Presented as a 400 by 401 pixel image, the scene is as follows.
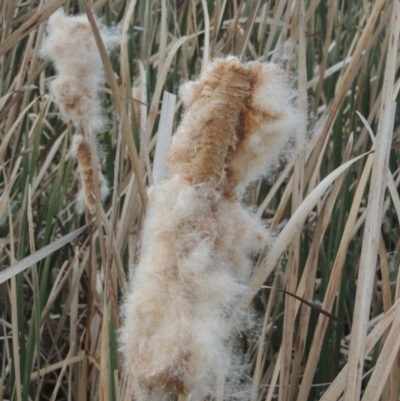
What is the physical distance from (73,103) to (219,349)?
2.41ft

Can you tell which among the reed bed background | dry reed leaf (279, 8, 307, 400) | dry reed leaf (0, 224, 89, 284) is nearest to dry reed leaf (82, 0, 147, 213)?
the reed bed background

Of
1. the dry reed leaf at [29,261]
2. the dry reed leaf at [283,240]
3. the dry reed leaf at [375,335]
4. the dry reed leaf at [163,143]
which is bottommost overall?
the dry reed leaf at [375,335]

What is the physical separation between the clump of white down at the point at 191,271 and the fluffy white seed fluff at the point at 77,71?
542mm

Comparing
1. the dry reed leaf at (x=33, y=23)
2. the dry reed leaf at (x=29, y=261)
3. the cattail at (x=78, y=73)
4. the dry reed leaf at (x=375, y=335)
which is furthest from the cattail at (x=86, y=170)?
the dry reed leaf at (x=375, y=335)

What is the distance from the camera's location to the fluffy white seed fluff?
4.28ft

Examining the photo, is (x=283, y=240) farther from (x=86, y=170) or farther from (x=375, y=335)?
(x=86, y=170)

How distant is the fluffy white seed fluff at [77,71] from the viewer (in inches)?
51.3

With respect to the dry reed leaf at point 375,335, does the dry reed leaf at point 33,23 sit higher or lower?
higher

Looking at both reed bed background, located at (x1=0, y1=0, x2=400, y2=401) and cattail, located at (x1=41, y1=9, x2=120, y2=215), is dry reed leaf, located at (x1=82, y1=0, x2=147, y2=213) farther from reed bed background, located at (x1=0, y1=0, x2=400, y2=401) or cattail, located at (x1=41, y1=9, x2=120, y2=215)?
cattail, located at (x1=41, y1=9, x2=120, y2=215)

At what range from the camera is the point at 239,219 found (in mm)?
796

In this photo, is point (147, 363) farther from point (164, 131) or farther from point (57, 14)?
point (57, 14)

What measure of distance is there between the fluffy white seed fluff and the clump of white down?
542 millimetres

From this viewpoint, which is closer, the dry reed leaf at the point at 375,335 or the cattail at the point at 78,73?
the dry reed leaf at the point at 375,335

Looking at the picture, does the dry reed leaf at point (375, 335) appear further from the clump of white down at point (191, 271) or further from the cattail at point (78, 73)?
the cattail at point (78, 73)
